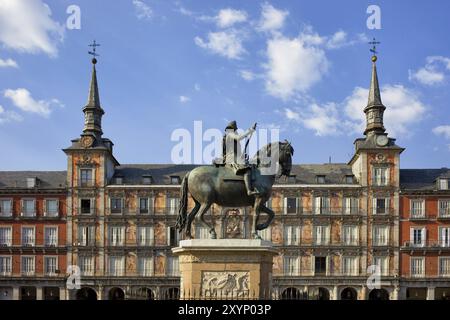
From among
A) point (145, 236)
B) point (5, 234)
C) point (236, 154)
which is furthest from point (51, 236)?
point (236, 154)

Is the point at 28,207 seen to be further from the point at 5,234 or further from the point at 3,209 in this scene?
the point at 5,234

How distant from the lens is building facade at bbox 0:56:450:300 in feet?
237

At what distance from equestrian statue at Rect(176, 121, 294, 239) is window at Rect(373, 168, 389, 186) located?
55.1 metres

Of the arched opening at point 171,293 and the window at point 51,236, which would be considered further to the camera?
the window at point 51,236

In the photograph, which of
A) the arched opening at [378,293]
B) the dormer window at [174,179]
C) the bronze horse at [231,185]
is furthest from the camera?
the dormer window at [174,179]

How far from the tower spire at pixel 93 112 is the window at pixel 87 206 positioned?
8061mm

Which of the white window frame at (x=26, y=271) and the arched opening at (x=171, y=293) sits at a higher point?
the white window frame at (x=26, y=271)

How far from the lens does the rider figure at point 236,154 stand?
18.9m

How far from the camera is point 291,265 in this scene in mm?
73188

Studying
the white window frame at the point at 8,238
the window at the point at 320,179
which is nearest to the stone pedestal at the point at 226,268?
the window at the point at 320,179

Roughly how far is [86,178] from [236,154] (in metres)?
57.2

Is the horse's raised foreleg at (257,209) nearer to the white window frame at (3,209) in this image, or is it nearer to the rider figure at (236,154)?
Answer: the rider figure at (236,154)

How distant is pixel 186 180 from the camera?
20.0m
